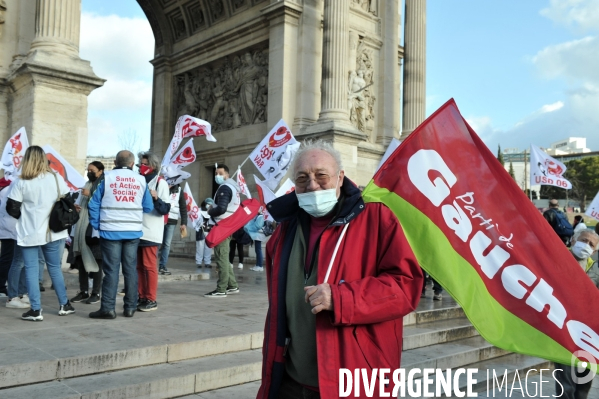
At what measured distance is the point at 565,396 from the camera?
4207 mm

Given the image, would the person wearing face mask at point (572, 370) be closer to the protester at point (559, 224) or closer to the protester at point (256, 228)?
the protester at point (559, 224)

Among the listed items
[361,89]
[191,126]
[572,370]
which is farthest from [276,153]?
[361,89]

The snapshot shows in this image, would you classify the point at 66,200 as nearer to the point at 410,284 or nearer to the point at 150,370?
the point at 150,370

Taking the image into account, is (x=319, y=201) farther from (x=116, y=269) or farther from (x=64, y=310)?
(x=64, y=310)

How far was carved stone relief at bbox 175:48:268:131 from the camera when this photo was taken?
1814 centimetres

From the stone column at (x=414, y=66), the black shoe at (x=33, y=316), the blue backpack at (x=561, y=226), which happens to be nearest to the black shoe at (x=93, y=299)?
the black shoe at (x=33, y=316)

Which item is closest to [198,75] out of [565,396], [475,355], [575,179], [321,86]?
[321,86]

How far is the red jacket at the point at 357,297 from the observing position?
2107mm

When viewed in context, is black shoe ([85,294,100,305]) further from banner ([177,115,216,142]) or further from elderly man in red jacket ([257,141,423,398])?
elderly man in red jacket ([257,141,423,398])

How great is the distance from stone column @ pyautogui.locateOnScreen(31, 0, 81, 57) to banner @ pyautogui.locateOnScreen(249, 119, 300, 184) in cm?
417

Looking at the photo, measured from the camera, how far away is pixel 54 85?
996 cm

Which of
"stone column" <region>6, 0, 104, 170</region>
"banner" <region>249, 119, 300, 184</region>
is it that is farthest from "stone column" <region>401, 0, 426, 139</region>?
"stone column" <region>6, 0, 104, 170</region>

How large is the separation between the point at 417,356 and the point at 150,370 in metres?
2.95

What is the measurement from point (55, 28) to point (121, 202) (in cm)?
625
